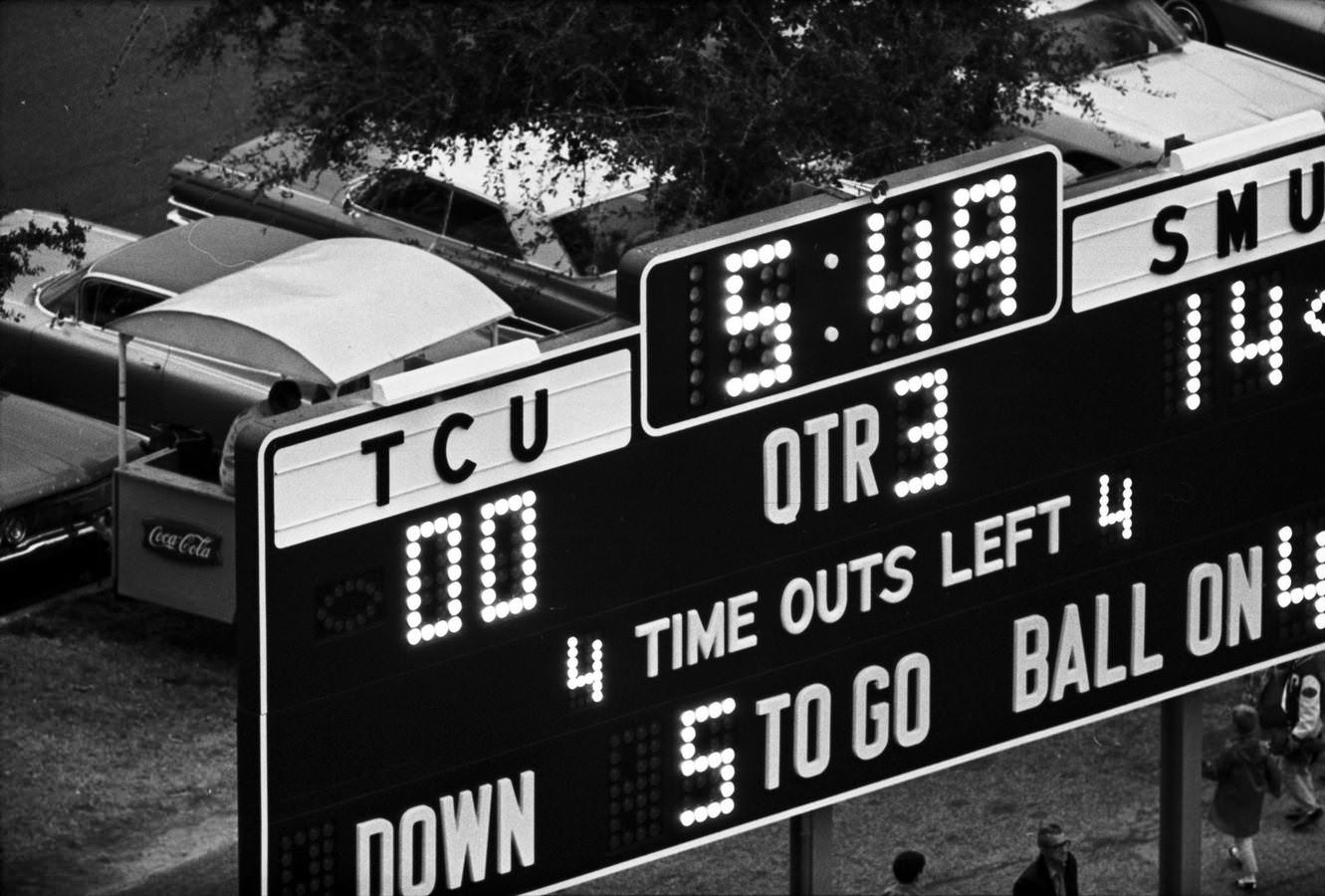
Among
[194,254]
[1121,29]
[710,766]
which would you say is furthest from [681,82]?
[710,766]

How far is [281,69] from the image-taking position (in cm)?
2167

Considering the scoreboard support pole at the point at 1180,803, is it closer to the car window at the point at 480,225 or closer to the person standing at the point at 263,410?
the person standing at the point at 263,410

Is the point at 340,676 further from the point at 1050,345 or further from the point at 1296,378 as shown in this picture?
the point at 1296,378

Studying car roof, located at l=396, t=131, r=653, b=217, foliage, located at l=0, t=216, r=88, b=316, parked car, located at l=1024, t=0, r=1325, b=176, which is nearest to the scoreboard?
foliage, located at l=0, t=216, r=88, b=316

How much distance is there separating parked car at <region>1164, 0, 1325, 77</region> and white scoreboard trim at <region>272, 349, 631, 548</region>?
13.3 metres

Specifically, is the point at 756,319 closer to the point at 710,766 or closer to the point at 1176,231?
the point at 710,766

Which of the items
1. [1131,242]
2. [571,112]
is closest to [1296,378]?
[1131,242]

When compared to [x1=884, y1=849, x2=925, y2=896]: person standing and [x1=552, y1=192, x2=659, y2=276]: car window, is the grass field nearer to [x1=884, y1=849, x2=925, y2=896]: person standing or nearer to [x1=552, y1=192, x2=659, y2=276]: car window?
[x1=884, y1=849, x2=925, y2=896]: person standing

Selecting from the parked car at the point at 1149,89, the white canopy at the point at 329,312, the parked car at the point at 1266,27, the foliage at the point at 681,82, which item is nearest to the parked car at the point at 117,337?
the foliage at the point at 681,82

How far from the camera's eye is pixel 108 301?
53.2 feet

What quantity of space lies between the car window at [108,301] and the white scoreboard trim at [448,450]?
26.1 ft

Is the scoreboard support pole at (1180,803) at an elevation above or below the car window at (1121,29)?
below

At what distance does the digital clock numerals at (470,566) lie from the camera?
8.20m

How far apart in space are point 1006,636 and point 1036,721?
1.21 ft
